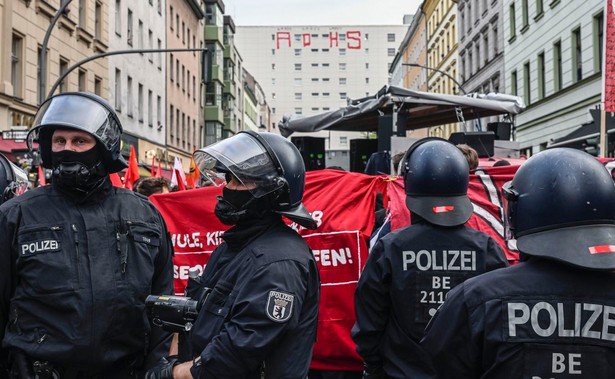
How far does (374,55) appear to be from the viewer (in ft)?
362

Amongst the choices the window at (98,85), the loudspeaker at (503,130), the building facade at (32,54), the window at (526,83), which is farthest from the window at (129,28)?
the loudspeaker at (503,130)

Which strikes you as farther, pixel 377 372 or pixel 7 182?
pixel 7 182

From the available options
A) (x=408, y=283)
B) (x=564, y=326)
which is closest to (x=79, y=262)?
(x=408, y=283)

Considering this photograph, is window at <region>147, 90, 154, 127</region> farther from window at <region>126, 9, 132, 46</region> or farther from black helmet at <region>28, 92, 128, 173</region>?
black helmet at <region>28, 92, 128, 173</region>

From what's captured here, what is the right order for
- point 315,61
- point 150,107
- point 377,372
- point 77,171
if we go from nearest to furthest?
1. point 77,171
2. point 377,372
3. point 150,107
4. point 315,61

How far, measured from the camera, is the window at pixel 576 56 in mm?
24078

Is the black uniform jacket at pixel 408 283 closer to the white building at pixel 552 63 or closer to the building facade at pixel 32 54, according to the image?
the building facade at pixel 32 54

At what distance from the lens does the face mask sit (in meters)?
3.28

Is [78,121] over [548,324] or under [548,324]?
over

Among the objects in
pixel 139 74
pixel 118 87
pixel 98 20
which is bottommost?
pixel 118 87

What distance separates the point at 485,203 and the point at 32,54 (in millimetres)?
18250

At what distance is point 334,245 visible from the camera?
17.6ft

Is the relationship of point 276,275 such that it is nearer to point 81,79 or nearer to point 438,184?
point 438,184

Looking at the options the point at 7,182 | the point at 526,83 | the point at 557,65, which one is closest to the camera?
the point at 7,182
